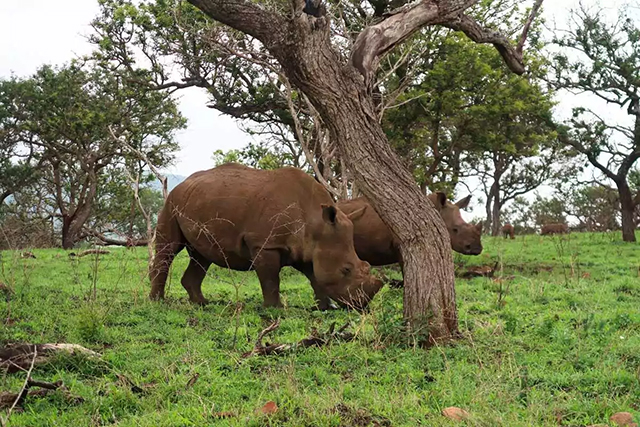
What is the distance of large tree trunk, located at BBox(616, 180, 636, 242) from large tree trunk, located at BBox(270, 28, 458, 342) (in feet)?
54.2

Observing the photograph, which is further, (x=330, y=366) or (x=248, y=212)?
(x=248, y=212)

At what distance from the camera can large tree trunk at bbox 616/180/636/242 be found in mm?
21078

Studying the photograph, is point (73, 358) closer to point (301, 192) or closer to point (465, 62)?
point (301, 192)

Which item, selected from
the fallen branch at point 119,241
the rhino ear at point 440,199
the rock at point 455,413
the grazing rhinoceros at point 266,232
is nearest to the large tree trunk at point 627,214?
the rhino ear at point 440,199

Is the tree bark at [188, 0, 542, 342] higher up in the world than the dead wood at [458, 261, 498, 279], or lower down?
higher up

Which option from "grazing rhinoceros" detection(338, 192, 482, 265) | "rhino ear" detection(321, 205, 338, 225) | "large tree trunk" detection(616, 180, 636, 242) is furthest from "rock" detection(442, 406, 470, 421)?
"large tree trunk" detection(616, 180, 636, 242)

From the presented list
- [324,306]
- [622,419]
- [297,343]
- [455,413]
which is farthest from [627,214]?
[455,413]

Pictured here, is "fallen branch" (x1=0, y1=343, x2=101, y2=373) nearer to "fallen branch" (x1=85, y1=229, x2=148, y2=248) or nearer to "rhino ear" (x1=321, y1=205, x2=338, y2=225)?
"fallen branch" (x1=85, y1=229, x2=148, y2=248)

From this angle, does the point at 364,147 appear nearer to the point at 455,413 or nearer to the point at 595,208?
the point at 455,413

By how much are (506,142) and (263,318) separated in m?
14.8

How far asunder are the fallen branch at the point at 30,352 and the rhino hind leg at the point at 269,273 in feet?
11.7

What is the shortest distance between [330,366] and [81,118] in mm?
20052

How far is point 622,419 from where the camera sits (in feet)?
13.7

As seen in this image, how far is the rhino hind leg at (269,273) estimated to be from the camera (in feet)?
30.7
